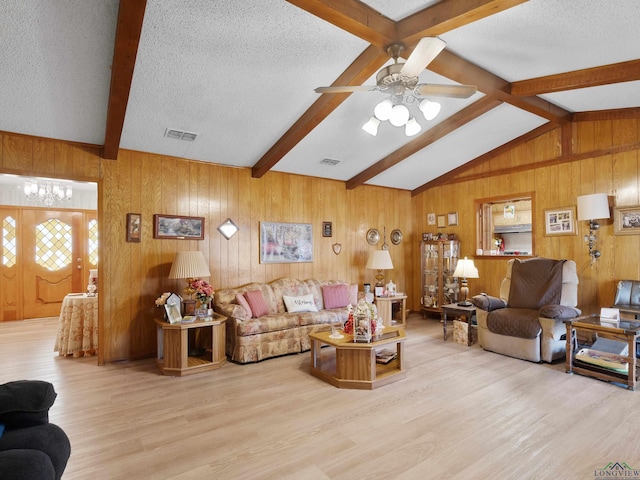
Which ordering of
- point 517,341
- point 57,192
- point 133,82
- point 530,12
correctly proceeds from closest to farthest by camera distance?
point 530,12
point 133,82
point 517,341
point 57,192

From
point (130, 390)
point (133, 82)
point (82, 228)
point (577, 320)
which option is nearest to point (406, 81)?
point (133, 82)

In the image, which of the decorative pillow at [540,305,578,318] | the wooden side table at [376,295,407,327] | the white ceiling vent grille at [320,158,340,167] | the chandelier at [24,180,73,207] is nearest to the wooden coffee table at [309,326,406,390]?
the decorative pillow at [540,305,578,318]

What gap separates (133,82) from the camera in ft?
9.95

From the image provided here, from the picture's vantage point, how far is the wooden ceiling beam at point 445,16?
7.29 ft

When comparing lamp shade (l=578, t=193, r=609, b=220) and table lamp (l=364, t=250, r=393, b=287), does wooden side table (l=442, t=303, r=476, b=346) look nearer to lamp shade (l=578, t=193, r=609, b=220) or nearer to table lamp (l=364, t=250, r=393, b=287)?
table lamp (l=364, t=250, r=393, b=287)

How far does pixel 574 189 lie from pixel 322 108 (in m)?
3.92

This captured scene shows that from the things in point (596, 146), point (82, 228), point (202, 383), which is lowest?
point (202, 383)

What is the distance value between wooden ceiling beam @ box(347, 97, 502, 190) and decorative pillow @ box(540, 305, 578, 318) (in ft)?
7.97

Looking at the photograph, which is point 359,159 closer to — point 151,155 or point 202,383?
point 151,155

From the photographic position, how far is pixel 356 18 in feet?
7.87

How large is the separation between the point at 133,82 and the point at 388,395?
142 inches

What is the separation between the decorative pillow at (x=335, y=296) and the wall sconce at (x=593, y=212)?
11.2 feet

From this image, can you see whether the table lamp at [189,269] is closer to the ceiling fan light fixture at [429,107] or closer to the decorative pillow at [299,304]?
the decorative pillow at [299,304]

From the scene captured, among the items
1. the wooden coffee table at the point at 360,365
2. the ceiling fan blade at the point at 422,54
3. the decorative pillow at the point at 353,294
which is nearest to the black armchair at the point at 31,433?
the wooden coffee table at the point at 360,365
